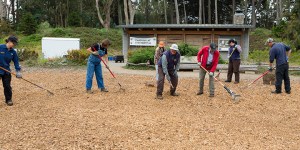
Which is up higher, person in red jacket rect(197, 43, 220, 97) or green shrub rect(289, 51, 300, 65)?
person in red jacket rect(197, 43, 220, 97)

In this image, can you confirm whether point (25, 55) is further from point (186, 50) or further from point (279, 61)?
point (279, 61)

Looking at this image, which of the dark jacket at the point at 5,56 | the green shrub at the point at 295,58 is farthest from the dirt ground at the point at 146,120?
the green shrub at the point at 295,58

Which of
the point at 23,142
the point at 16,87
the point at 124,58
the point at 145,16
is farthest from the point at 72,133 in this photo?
the point at 145,16

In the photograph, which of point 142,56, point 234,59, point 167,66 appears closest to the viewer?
point 167,66

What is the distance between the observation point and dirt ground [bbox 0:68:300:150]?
529 centimetres

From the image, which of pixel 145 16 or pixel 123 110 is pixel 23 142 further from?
pixel 145 16

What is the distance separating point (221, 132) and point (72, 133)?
2.40m

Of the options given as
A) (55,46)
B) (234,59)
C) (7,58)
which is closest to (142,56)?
(234,59)

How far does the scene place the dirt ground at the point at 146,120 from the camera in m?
5.29

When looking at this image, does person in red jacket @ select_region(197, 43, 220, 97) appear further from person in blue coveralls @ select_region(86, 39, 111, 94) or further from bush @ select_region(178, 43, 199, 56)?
bush @ select_region(178, 43, 199, 56)

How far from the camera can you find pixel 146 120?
662cm

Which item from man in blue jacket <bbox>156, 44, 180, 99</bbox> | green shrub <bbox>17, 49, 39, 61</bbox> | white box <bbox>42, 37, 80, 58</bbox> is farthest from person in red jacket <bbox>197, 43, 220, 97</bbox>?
white box <bbox>42, 37, 80, 58</bbox>

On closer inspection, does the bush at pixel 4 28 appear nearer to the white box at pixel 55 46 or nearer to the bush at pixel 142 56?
the white box at pixel 55 46

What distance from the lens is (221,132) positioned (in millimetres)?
5910
